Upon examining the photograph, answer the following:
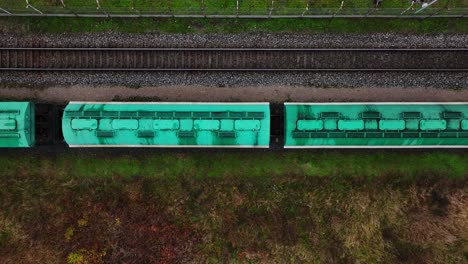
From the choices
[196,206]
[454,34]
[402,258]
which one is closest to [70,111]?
[196,206]

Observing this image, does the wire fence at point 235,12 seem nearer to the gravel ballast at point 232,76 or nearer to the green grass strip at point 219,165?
the gravel ballast at point 232,76

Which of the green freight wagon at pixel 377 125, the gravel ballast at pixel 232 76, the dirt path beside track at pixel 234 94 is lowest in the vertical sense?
the green freight wagon at pixel 377 125

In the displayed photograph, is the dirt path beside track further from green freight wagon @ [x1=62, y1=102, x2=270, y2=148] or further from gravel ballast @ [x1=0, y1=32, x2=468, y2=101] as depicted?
green freight wagon @ [x1=62, y1=102, x2=270, y2=148]

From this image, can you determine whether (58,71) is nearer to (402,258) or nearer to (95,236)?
(95,236)


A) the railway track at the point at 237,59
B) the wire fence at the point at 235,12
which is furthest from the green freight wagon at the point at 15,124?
the wire fence at the point at 235,12

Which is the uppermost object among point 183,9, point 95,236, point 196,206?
point 183,9

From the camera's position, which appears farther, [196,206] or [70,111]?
[196,206]

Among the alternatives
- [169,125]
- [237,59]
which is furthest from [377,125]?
[169,125]
